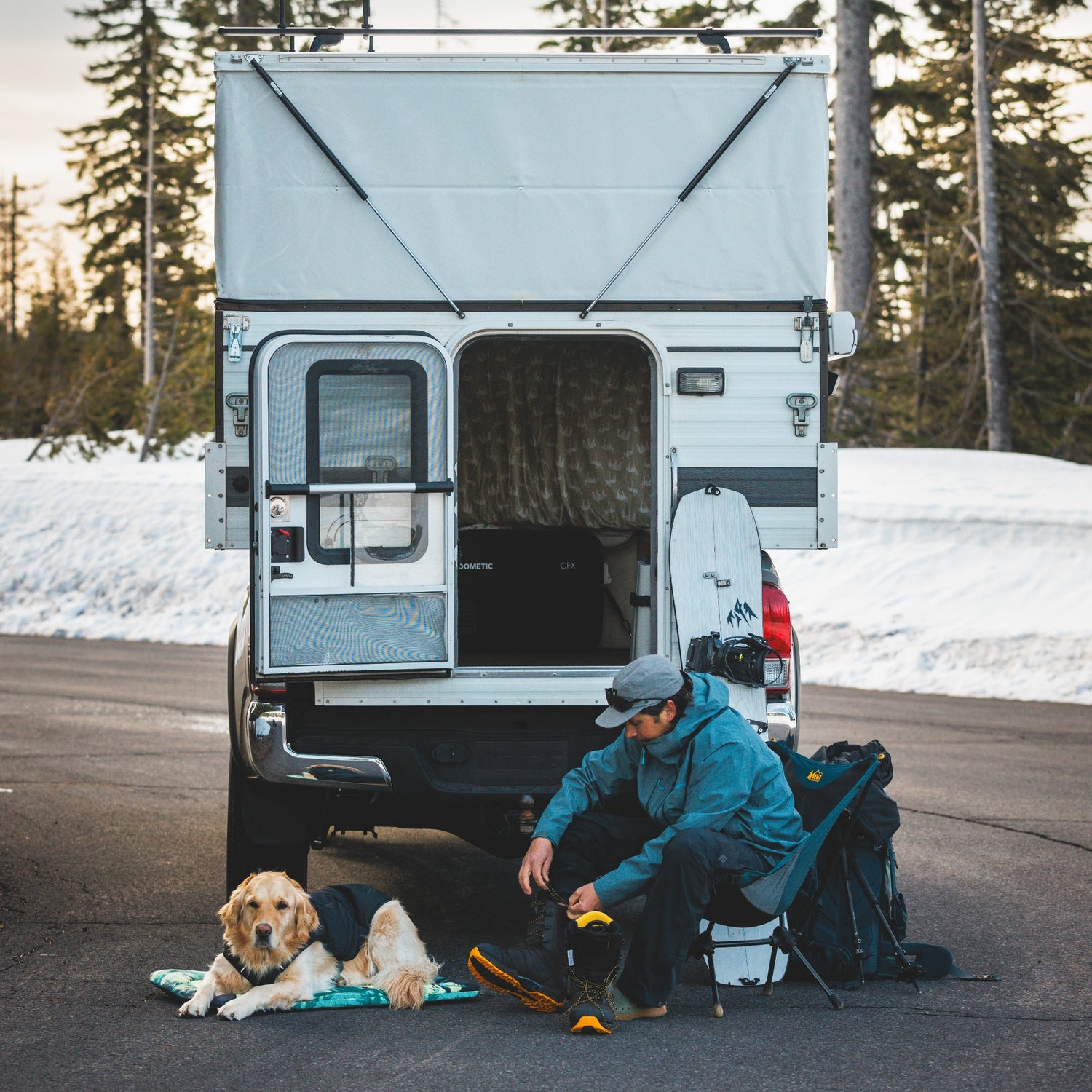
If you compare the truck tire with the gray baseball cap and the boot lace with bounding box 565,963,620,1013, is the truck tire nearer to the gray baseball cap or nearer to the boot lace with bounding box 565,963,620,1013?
the boot lace with bounding box 565,963,620,1013

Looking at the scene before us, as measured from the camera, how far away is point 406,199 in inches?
218

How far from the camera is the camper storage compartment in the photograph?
7789 mm

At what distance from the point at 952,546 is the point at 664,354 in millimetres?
12829

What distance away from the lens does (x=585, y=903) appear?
183 inches

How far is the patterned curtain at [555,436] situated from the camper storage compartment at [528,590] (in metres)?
0.50

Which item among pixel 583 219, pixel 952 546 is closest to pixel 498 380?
pixel 583 219

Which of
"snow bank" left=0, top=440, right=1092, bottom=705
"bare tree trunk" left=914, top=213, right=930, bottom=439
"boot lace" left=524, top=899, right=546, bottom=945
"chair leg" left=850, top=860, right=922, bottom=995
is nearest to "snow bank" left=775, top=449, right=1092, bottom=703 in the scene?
"snow bank" left=0, top=440, right=1092, bottom=705

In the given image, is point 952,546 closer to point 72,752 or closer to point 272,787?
point 72,752

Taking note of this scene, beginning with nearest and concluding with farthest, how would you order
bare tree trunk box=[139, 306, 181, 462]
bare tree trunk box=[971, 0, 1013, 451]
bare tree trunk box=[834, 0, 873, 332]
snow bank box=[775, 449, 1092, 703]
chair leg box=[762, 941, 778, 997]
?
1. chair leg box=[762, 941, 778, 997]
2. snow bank box=[775, 449, 1092, 703]
3. bare tree trunk box=[834, 0, 873, 332]
4. bare tree trunk box=[971, 0, 1013, 451]
5. bare tree trunk box=[139, 306, 181, 462]

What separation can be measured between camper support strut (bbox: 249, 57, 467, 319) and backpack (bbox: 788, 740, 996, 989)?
247cm

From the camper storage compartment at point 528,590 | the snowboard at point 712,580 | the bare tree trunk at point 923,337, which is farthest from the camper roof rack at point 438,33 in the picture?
the bare tree trunk at point 923,337

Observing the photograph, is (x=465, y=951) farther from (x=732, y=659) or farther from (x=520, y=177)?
(x=520, y=177)

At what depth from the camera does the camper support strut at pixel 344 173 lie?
5473 millimetres

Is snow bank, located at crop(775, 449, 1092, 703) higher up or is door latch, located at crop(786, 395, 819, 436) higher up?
door latch, located at crop(786, 395, 819, 436)
